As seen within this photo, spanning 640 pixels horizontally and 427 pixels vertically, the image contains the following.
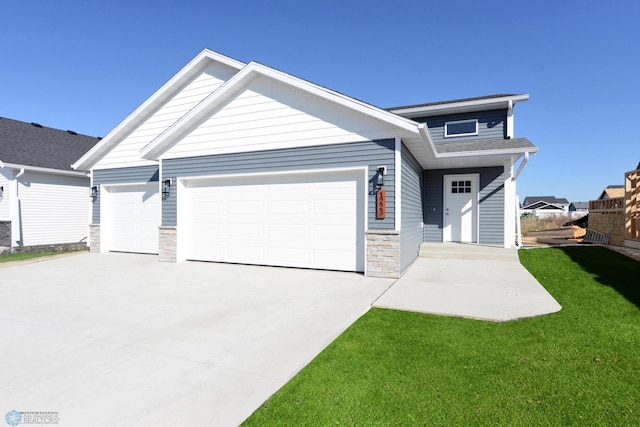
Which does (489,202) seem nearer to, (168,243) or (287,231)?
(287,231)

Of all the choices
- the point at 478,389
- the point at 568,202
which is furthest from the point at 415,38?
the point at 568,202

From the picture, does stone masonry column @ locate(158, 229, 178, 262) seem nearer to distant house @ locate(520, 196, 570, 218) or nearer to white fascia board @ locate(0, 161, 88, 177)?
white fascia board @ locate(0, 161, 88, 177)

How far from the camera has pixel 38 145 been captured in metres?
14.0

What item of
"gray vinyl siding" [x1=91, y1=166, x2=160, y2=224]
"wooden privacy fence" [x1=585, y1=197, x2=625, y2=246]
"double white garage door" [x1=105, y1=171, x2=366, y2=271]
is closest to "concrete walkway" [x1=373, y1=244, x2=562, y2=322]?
"double white garage door" [x1=105, y1=171, x2=366, y2=271]

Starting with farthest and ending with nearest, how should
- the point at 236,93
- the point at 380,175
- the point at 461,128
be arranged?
the point at 461,128 < the point at 236,93 < the point at 380,175

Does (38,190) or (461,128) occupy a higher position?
(461,128)

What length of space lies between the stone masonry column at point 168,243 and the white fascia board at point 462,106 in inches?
355

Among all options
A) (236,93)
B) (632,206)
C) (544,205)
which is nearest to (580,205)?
(544,205)

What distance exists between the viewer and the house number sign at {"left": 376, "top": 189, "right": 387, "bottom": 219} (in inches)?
270

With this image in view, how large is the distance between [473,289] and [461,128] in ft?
25.0

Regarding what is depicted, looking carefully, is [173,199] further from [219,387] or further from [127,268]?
[219,387]

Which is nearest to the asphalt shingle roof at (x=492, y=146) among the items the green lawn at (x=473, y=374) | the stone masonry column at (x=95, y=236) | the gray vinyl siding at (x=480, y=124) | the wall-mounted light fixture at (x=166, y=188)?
the gray vinyl siding at (x=480, y=124)

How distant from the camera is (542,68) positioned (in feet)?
40.1

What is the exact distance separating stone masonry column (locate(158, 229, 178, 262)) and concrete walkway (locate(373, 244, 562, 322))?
6.56 meters
